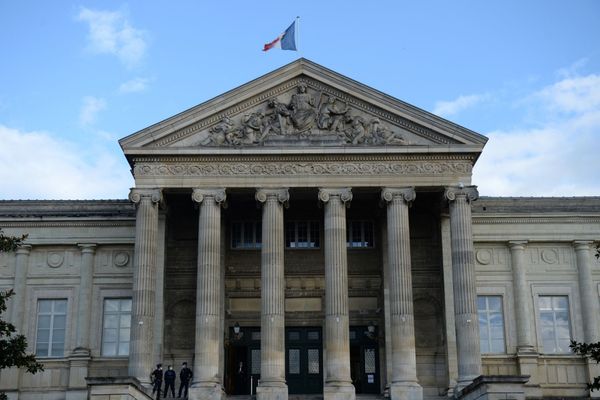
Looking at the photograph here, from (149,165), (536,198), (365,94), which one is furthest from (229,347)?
(536,198)

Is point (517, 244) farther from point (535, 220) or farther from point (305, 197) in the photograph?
point (305, 197)

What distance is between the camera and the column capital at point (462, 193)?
3934 centimetres

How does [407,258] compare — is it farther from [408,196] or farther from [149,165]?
[149,165]

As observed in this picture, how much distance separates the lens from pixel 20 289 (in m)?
43.8

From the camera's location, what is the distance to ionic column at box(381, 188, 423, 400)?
37.2m

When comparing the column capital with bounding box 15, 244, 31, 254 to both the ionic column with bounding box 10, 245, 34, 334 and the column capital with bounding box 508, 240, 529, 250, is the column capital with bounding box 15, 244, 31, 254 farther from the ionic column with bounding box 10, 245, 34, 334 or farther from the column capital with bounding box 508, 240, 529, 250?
the column capital with bounding box 508, 240, 529, 250

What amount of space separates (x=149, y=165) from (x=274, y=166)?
5511mm

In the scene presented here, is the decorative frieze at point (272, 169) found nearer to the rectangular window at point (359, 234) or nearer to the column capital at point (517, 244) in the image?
the rectangular window at point (359, 234)

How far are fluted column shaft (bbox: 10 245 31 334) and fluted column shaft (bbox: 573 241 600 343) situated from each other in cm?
2708

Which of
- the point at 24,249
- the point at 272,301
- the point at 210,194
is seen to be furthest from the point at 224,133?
the point at 24,249

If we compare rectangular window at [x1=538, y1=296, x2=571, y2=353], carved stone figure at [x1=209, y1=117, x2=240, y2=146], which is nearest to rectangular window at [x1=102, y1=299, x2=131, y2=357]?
carved stone figure at [x1=209, y1=117, x2=240, y2=146]

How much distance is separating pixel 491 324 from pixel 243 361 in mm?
12071

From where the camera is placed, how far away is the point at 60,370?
4238 cm

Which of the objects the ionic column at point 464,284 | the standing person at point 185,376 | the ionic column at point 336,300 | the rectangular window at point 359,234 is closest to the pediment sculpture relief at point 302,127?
the ionic column at point 336,300
